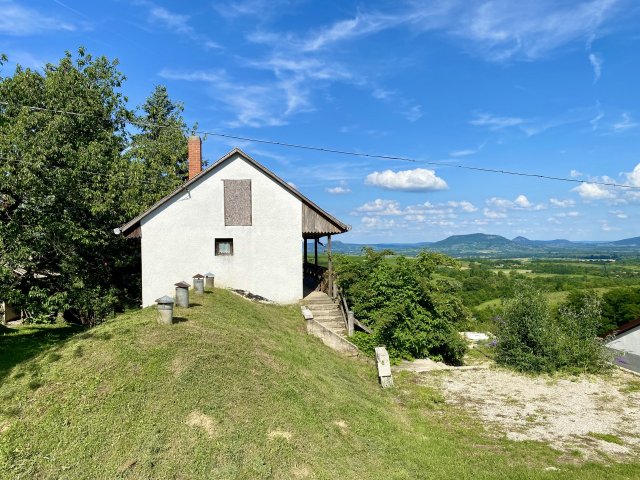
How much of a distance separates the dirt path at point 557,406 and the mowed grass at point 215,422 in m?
0.65

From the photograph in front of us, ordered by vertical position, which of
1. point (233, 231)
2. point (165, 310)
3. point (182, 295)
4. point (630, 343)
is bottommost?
point (630, 343)

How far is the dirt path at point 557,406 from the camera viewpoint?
947cm

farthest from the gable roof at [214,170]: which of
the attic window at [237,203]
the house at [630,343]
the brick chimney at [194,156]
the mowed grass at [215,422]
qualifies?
the house at [630,343]

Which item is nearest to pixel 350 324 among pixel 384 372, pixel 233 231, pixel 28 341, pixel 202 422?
pixel 384 372

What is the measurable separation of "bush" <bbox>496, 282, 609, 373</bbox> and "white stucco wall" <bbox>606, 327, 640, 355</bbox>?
34.0 ft

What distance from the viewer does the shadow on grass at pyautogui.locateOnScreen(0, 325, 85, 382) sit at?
1244 cm

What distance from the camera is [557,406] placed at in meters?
11.7

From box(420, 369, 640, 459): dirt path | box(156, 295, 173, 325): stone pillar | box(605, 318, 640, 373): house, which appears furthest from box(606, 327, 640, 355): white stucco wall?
box(156, 295, 173, 325): stone pillar

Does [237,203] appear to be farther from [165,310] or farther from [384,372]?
[384,372]

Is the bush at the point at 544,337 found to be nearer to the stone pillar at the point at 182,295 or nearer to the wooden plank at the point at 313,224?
the wooden plank at the point at 313,224

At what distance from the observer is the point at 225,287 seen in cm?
1892

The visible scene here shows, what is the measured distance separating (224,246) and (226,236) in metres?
0.55

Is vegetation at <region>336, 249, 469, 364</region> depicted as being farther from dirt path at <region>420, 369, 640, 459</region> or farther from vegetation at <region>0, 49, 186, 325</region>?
vegetation at <region>0, 49, 186, 325</region>

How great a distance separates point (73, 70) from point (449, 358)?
78.1ft
